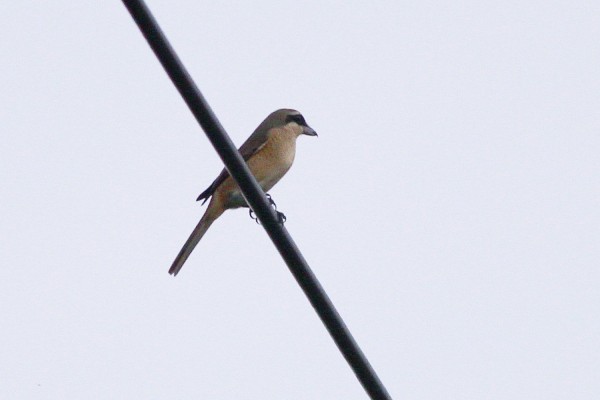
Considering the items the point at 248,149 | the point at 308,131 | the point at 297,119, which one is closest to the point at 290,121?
the point at 297,119

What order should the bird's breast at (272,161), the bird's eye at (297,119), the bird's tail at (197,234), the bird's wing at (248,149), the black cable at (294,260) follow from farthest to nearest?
the bird's eye at (297,119) < the bird's breast at (272,161) < the bird's wing at (248,149) < the bird's tail at (197,234) < the black cable at (294,260)

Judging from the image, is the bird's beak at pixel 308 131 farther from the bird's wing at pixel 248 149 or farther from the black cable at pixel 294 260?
the black cable at pixel 294 260

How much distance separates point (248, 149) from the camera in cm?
759

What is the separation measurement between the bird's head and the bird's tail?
1070 millimetres

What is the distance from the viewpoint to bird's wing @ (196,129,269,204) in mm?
7199

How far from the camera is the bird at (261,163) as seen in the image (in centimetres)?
702

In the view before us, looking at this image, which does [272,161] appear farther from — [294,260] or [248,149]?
[294,260]

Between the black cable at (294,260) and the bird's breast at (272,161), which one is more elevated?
the bird's breast at (272,161)

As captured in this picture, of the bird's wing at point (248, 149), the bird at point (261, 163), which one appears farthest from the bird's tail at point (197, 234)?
the bird's wing at point (248, 149)

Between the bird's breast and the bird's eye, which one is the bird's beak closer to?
the bird's eye

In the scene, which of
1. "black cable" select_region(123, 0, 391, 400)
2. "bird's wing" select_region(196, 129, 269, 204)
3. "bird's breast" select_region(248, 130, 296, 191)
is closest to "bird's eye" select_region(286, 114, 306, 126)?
"bird's wing" select_region(196, 129, 269, 204)

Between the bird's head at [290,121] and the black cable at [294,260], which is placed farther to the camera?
the bird's head at [290,121]

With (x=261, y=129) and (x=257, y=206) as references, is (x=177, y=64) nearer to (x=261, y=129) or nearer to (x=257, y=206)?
(x=257, y=206)

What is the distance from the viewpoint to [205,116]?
8.87 feet
